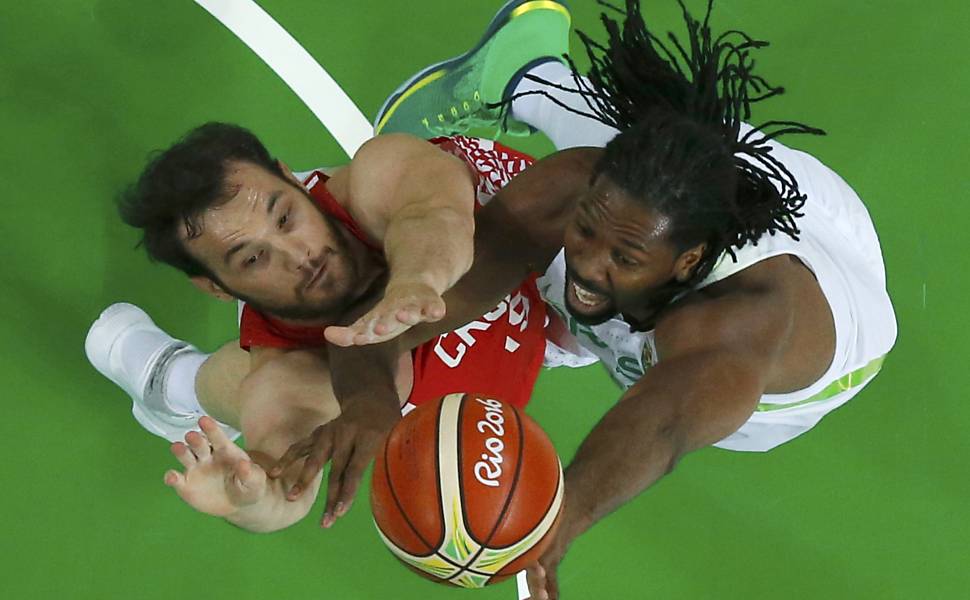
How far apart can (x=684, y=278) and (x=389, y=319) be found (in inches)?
25.8

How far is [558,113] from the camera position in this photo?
2922 mm

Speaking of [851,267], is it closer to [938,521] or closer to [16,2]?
[938,521]

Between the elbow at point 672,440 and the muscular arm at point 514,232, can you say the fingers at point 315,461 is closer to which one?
the muscular arm at point 514,232

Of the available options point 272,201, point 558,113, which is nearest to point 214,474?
point 272,201

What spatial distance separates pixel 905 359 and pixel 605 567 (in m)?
Result: 1.17

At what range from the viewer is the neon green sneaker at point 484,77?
320 centimetres

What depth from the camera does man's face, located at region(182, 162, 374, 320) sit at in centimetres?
213

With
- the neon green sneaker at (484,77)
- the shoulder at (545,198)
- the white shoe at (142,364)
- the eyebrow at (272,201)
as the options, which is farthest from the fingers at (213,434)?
the neon green sneaker at (484,77)

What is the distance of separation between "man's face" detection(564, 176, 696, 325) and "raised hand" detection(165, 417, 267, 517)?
70cm

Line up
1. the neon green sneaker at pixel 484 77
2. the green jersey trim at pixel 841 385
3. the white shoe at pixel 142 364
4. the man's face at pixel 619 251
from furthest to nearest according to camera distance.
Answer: the neon green sneaker at pixel 484 77, the white shoe at pixel 142 364, the green jersey trim at pixel 841 385, the man's face at pixel 619 251

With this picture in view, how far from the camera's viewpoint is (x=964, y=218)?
142 inches

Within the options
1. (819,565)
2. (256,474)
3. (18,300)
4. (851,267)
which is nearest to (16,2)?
(18,300)

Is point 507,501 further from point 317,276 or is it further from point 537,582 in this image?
point 317,276

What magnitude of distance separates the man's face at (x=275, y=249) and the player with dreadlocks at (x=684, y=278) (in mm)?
203
